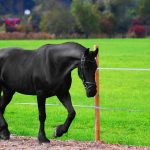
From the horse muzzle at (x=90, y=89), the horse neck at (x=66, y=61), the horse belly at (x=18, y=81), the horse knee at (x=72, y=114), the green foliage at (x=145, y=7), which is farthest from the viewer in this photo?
the green foliage at (x=145, y=7)

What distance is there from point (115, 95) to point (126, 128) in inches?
274

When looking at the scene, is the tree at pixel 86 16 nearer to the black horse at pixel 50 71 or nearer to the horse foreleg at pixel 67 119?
the black horse at pixel 50 71

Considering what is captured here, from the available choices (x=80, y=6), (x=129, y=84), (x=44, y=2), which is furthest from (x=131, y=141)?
(x=44, y=2)

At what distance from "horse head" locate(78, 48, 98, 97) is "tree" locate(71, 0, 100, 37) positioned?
91.8m

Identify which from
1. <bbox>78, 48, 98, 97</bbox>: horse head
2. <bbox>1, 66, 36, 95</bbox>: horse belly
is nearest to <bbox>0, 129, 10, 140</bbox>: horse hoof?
<bbox>1, 66, 36, 95</bbox>: horse belly

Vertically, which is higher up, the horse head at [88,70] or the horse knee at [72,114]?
the horse head at [88,70]

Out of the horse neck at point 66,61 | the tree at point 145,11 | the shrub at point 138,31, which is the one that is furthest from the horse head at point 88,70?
the tree at point 145,11

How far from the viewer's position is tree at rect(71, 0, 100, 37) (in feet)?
330

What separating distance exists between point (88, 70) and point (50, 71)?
2.17 feet

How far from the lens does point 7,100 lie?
9750 mm

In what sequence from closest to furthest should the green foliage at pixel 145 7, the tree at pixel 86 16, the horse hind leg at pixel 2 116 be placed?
the horse hind leg at pixel 2 116, the tree at pixel 86 16, the green foliage at pixel 145 7

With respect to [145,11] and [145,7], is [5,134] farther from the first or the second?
[145,7]

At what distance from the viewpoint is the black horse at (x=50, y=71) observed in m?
8.27

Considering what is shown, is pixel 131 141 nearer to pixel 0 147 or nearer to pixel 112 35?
pixel 0 147
